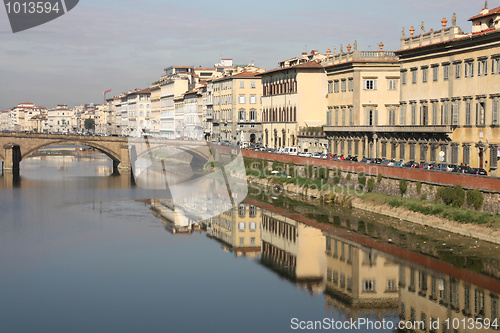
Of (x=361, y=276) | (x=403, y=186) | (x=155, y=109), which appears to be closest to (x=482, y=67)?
(x=403, y=186)

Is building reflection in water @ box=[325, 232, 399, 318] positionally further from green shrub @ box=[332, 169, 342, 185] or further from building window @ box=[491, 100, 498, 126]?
green shrub @ box=[332, 169, 342, 185]

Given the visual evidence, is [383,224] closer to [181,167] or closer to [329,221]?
[329,221]

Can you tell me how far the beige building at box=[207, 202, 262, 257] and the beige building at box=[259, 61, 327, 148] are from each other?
2350 cm

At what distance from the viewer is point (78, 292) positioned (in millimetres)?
30500

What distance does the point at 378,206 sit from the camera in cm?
4619

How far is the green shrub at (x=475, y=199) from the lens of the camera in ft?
122

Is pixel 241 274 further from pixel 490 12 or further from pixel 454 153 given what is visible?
pixel 490 12

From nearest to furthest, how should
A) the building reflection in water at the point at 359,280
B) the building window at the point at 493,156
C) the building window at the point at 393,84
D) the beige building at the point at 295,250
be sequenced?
the building reflection in water at the point at 359,280 → the beige building at the point at 295,250 → the building window at the point at 493,156 → the building window at the point at 393,84

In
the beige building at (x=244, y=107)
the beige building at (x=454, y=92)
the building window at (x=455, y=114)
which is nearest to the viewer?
the beige building at (x=454, y=92)

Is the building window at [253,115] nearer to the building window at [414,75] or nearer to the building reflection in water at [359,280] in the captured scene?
the building window at [414,75]

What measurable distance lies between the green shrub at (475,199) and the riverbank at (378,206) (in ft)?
4.10

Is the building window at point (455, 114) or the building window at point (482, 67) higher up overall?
the building window at point (482, 67)

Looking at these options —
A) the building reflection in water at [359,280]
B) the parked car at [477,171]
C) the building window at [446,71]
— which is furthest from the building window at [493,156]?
the building reflection in water at [359,280]

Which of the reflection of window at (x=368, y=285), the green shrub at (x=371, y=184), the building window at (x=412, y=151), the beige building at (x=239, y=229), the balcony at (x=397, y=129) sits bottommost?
the reflection of window at (x=368, y=285)
